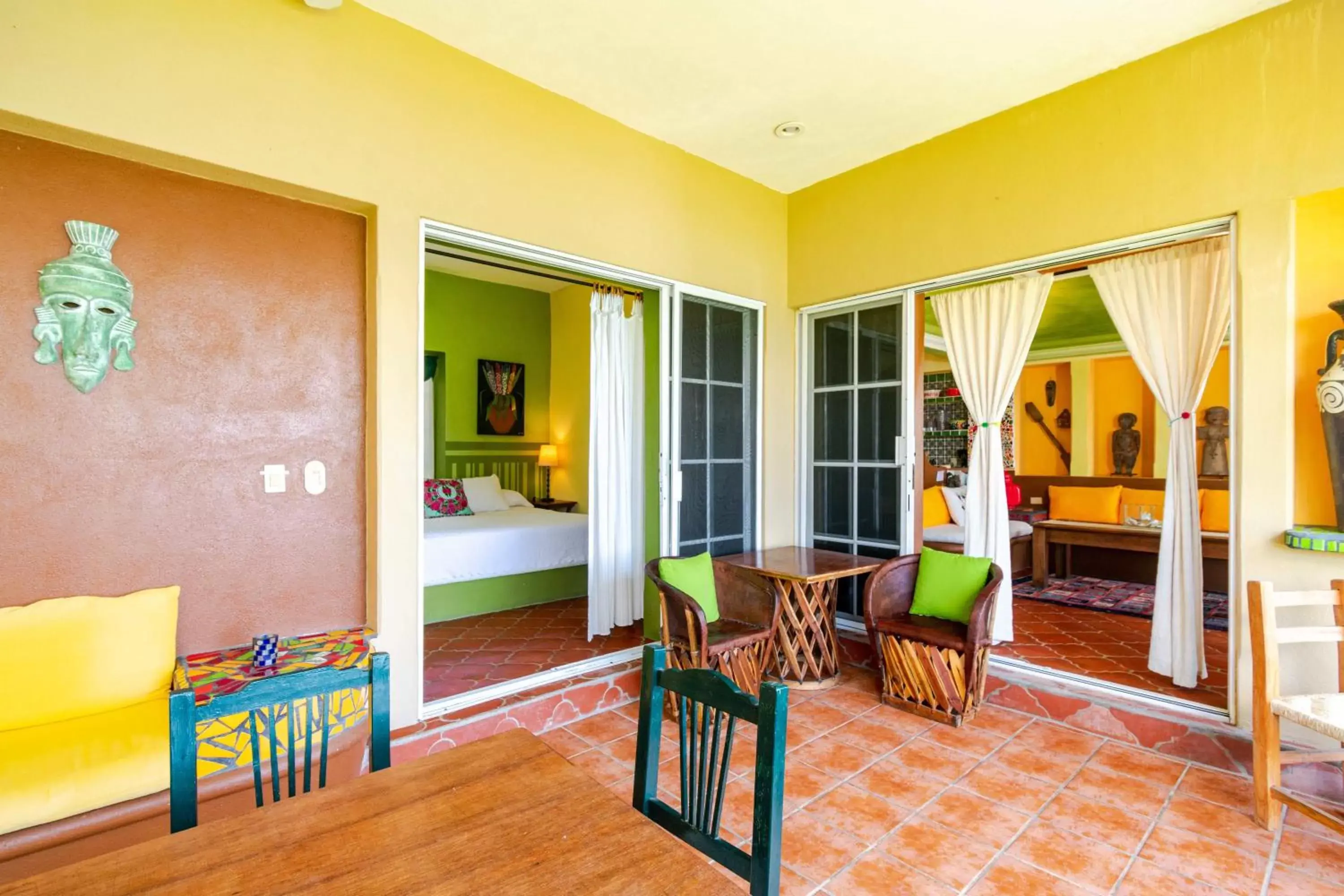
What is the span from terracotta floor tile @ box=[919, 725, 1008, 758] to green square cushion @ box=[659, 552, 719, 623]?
1205mm

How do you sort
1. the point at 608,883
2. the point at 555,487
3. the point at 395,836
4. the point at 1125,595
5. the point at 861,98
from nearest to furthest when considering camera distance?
the point at 608,883 → the point at 395,836 → the point at 861,98 → the point at 1125,595 → the point at 555,487

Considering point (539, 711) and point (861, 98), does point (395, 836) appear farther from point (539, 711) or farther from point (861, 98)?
point (861, 98)

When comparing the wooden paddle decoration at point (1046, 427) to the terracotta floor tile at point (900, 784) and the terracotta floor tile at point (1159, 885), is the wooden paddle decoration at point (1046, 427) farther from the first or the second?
the terracotta floor tile at point (1159, 885)

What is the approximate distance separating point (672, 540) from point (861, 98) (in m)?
2.68

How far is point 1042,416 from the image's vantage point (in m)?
8.60

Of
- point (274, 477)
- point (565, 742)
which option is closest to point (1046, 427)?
point (565, 742)

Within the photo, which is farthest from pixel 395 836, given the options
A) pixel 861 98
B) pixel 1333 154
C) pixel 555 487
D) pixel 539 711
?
pixel 555 487

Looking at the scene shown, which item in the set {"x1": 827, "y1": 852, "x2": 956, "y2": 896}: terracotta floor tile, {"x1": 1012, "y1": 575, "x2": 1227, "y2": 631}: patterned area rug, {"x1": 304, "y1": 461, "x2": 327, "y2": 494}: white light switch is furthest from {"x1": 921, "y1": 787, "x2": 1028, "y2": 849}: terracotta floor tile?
{"x1": 1012, "y1": 575, "x2": 1227, "y2": 631}: patterned area rug

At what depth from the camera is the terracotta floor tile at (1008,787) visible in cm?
253

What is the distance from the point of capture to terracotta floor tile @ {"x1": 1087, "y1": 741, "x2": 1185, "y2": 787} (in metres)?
2.73

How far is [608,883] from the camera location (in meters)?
1.04

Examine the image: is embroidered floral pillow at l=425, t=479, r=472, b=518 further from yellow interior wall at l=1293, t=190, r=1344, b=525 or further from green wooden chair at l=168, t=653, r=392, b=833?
yellow interior wall at l=1293, t=190, r=1344, b=525

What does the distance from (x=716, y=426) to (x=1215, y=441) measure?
5872 millimetres

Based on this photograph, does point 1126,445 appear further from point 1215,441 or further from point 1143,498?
point 1143,498
